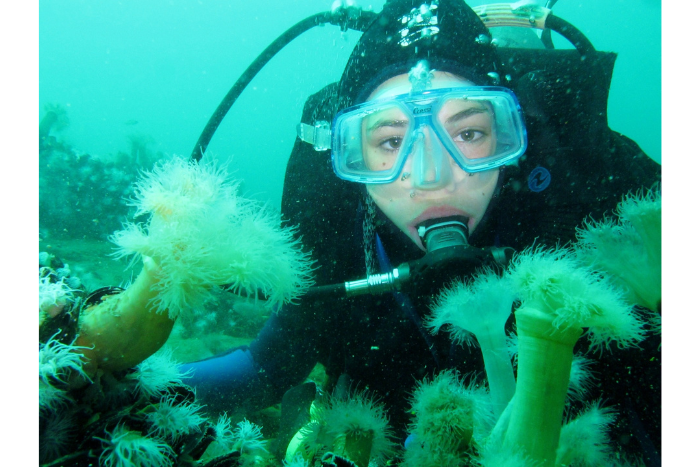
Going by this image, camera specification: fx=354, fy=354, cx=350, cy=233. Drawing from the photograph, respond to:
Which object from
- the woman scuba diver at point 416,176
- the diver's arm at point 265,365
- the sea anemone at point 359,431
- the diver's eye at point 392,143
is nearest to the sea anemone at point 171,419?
the sea anemone at point 359,431

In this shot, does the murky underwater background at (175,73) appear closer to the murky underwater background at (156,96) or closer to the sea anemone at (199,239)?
the murky underwater background at (156,96)

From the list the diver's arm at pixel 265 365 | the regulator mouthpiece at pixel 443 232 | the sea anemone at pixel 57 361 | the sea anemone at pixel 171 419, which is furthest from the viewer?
the diver's arm at pixel 265 365

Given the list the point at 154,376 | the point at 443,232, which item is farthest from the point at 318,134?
the point at 154,376

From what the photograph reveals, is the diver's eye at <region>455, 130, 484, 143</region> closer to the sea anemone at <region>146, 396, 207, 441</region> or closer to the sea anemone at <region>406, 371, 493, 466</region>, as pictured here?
the sea anemone at <region>406, 371, 493, 466</region>

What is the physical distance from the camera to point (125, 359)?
117 centimetres

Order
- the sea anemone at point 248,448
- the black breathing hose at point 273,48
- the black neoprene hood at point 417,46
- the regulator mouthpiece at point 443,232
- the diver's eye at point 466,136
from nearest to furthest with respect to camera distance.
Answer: the sea anemone at point 248,448 < the regulator mouthpiece at point 443,232 < the diver's eye at point 466,136 < the black neoprene hood at point 417,46 < the black breathing hose at point 273,48

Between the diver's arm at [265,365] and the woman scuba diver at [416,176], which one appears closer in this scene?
the woman scuba diver at [416,176]

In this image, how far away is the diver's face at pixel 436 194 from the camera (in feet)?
7.79

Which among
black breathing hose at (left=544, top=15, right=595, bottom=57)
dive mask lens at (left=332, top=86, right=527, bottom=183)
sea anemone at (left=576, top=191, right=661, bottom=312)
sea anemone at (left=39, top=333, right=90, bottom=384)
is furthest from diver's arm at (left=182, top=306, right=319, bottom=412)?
black breathing hose at (left=544, top=15, right=595, bottom=57)

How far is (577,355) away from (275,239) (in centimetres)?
162

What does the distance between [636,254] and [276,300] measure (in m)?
1.44

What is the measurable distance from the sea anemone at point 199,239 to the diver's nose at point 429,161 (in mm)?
1380
